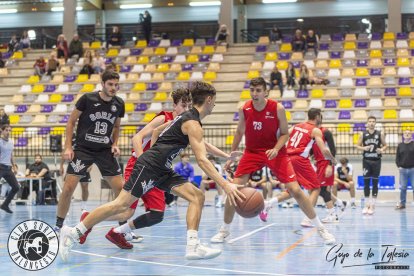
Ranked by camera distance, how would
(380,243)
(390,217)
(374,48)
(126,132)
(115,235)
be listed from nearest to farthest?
(115,235), (380,243), (390,217), (126,132), (374,48)

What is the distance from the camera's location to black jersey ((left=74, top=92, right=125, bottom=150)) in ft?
28.2

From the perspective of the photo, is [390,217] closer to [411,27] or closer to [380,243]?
[380,243]

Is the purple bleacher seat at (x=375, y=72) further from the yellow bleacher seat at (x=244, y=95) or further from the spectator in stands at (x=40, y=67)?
the spectator in stands at (x=40, y=67)

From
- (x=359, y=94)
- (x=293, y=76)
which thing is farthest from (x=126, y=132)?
(x=359, y=94)

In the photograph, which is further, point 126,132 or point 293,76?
point 293,76

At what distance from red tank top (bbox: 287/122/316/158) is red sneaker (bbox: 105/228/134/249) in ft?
13.3

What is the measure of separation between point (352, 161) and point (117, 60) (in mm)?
12768

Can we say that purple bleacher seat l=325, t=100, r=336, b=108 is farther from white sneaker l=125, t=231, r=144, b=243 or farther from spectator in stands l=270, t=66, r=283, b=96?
white sneaker l=125, t=231, r=144, b=243

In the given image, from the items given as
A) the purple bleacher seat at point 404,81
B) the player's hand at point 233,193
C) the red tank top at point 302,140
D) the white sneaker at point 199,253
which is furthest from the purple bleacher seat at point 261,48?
the player's hand at point 233,193

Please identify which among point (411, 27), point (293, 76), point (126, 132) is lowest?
point (126, 132)

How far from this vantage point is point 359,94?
77.8 ft

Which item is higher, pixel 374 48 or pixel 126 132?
pixel 374 48

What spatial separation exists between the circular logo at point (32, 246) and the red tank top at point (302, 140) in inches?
220

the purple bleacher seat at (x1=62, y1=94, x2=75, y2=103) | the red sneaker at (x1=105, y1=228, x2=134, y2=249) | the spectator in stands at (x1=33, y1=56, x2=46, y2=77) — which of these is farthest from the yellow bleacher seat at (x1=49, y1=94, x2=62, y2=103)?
the red sneaker at (x1=105, y1=228, x2=134, y2=249)
